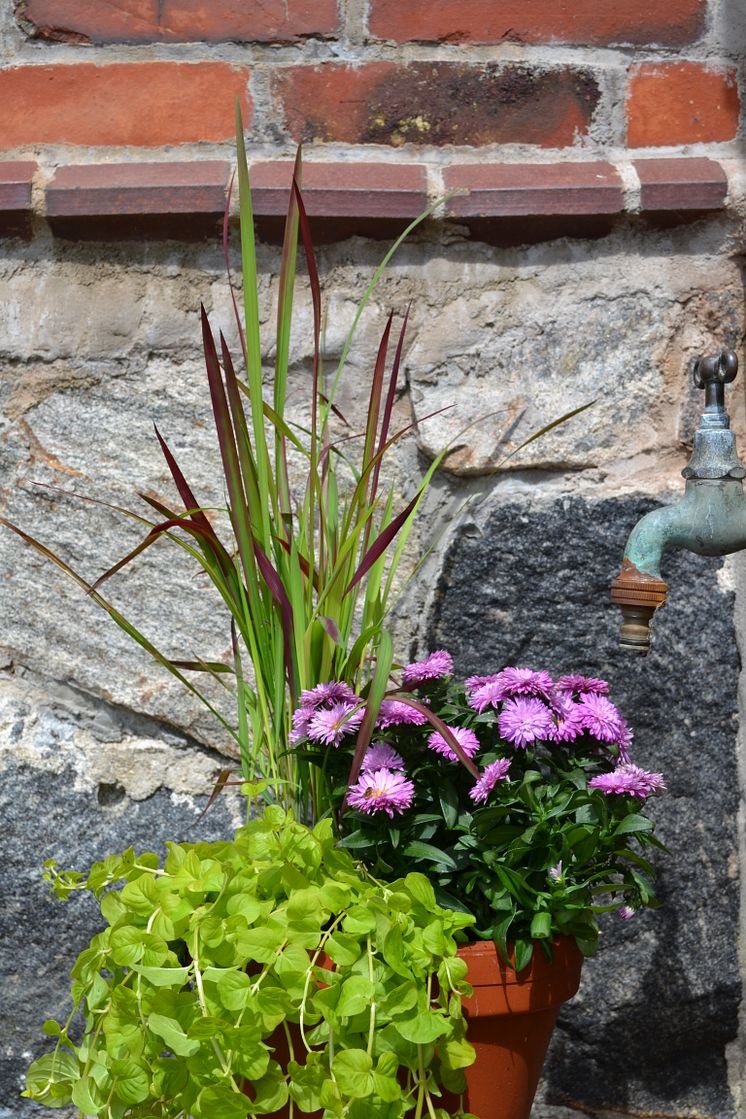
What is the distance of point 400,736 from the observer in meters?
1.11

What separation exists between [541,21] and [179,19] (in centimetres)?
45

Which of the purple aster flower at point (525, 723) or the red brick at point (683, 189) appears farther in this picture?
the red brick at point (683, 189)

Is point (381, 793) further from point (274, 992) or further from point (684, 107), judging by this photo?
point (684, 107)

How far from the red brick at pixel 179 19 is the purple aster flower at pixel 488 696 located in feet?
2.79

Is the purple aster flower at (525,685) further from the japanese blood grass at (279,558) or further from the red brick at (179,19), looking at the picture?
the red brick at (179,19)

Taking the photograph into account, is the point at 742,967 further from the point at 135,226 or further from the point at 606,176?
the point at 135,226

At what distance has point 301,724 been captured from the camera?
110 cm

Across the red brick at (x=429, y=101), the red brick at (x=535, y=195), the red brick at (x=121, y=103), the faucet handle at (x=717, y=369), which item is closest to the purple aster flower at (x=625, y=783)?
the faucet handle at (x=717, y=369)

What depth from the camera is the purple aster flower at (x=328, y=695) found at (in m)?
1.11

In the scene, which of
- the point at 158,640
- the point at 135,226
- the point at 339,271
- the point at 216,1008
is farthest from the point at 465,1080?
the point at 135,226

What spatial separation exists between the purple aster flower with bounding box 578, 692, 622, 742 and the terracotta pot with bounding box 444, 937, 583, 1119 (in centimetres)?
20

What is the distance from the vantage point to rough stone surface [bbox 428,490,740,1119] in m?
1.37

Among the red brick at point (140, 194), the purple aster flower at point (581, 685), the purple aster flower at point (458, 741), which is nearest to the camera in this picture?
the purple aster flower at point (458, 741)

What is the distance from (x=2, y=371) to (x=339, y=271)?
44 cm
